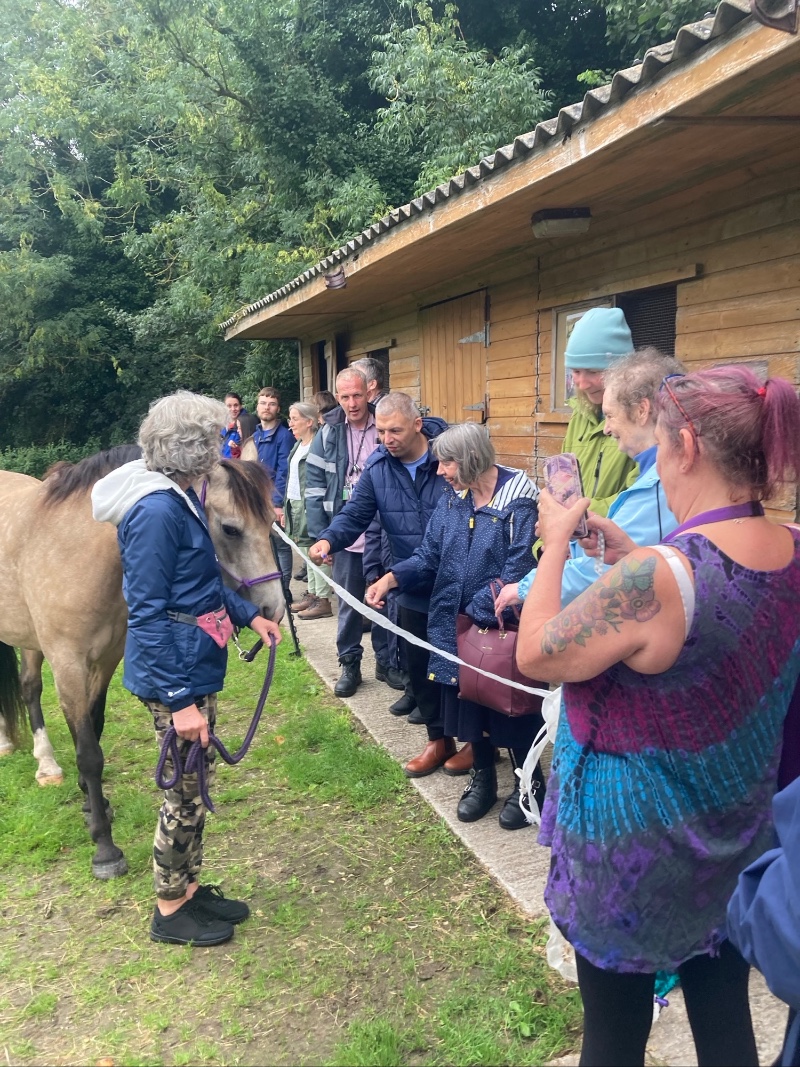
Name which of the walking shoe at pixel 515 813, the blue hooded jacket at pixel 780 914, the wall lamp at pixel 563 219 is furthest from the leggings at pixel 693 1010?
the wall lamp at pixel 563 219

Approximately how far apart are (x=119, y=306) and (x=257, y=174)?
6.50 meters

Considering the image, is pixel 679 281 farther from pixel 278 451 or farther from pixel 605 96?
pixel 278 451

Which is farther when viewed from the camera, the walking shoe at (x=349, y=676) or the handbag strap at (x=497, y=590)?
the walking shoe at (x=349, y=676)

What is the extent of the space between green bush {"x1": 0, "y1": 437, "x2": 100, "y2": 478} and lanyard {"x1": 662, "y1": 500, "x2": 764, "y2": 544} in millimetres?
17007

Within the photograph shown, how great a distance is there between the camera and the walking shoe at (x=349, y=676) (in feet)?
16.0

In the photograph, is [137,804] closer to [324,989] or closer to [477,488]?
[324,989]

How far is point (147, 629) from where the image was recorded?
2307mm

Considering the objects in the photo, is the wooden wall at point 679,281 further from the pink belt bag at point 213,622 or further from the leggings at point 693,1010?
the pink belt bag at point 213,622

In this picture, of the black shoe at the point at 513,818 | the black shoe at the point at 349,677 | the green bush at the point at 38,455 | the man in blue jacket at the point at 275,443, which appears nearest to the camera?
the black shoe at the point at 513,818

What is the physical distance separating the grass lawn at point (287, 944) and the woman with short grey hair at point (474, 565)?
14.3 inches

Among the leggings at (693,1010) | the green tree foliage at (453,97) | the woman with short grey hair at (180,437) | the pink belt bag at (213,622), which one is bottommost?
the leggings at (693,1010)

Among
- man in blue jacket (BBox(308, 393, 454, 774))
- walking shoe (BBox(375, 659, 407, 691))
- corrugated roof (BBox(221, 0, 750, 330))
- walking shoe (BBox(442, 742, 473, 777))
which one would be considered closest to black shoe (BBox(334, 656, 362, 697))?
walking shoe (BBox(375, 659, 407, 691))

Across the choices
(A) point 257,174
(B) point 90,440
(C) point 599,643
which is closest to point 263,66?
(A) point 257,174

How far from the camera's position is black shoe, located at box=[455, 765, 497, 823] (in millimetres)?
3254
